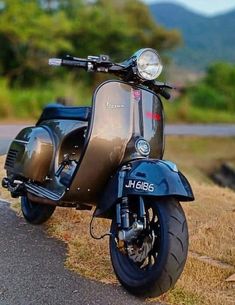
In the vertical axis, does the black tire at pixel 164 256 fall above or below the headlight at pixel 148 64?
below

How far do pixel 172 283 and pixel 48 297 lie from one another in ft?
2.49

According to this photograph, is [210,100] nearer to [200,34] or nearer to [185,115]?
[185,115]

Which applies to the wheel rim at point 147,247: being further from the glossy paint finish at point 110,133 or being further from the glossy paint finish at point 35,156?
the glossy paint finish at point 35,156

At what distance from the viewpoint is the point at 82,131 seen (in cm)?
489

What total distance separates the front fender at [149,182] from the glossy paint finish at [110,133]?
7.7 inches

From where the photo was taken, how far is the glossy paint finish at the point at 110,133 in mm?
4211

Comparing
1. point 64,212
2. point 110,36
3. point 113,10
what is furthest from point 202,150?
point 113,10

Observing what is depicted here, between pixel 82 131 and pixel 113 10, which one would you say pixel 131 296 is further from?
pixel 113 10

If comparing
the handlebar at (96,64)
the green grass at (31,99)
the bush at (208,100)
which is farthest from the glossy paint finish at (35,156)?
the bush at (208,100)

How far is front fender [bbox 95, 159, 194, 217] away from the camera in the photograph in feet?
12.2

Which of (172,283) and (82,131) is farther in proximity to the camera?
(82,131)

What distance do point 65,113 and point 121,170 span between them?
1134 mm

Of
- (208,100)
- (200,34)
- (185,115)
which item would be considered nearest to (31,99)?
(185,115)

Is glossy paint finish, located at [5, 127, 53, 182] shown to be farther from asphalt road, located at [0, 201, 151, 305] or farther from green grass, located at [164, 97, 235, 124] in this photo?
green grass, located at [164, 97, 235, 124]
